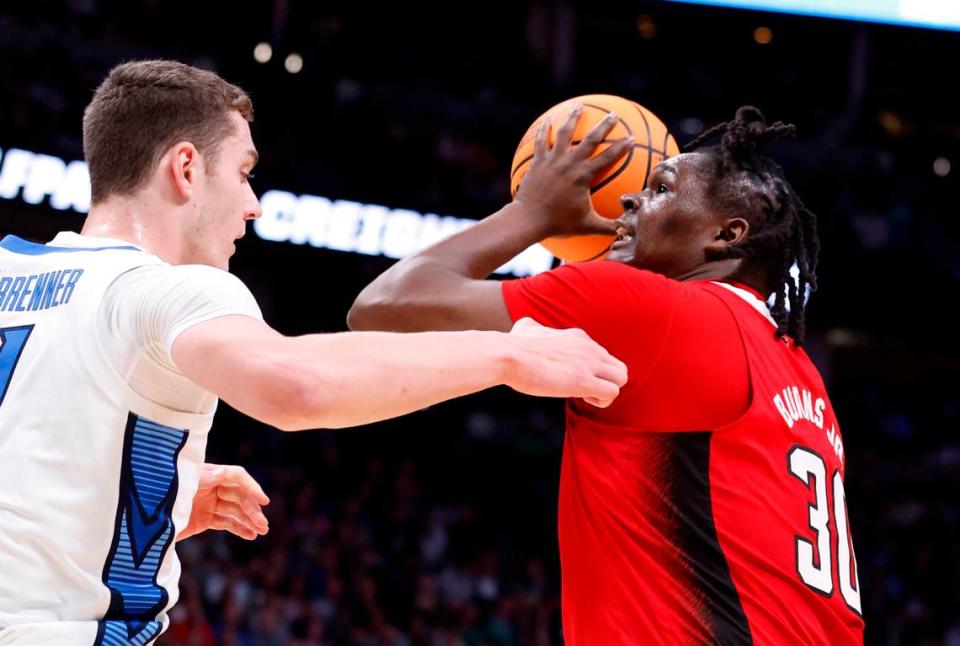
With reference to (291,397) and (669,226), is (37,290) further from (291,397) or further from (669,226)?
(669,226)

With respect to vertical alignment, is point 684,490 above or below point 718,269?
below

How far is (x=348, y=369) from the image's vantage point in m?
1.91

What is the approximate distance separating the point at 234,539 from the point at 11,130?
180 inches

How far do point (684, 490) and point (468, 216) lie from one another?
401 inches

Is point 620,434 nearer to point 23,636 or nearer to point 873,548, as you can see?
point 23,636

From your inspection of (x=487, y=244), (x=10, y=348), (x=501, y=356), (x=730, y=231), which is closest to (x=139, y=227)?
(x=10, y=348)

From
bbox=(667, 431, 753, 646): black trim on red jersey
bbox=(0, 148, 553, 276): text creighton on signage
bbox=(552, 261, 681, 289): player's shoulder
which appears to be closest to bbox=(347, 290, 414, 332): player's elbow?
bbox=(552, 261, 681, 289): player's shoulder

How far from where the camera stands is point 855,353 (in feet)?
60.0

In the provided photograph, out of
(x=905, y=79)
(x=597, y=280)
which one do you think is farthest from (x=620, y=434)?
(x=905, y=79)

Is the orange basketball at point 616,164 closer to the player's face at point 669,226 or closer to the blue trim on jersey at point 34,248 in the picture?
the player's face at point 669,226

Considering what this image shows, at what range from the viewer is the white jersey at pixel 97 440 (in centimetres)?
204

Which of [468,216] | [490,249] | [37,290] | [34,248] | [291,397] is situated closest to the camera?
A: [291,397]

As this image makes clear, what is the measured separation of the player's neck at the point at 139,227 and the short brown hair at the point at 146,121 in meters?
0.04

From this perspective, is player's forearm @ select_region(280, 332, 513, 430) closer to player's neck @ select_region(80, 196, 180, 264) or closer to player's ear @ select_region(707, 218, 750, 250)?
player's neck @ select_region(80, 196, 180, 264)
